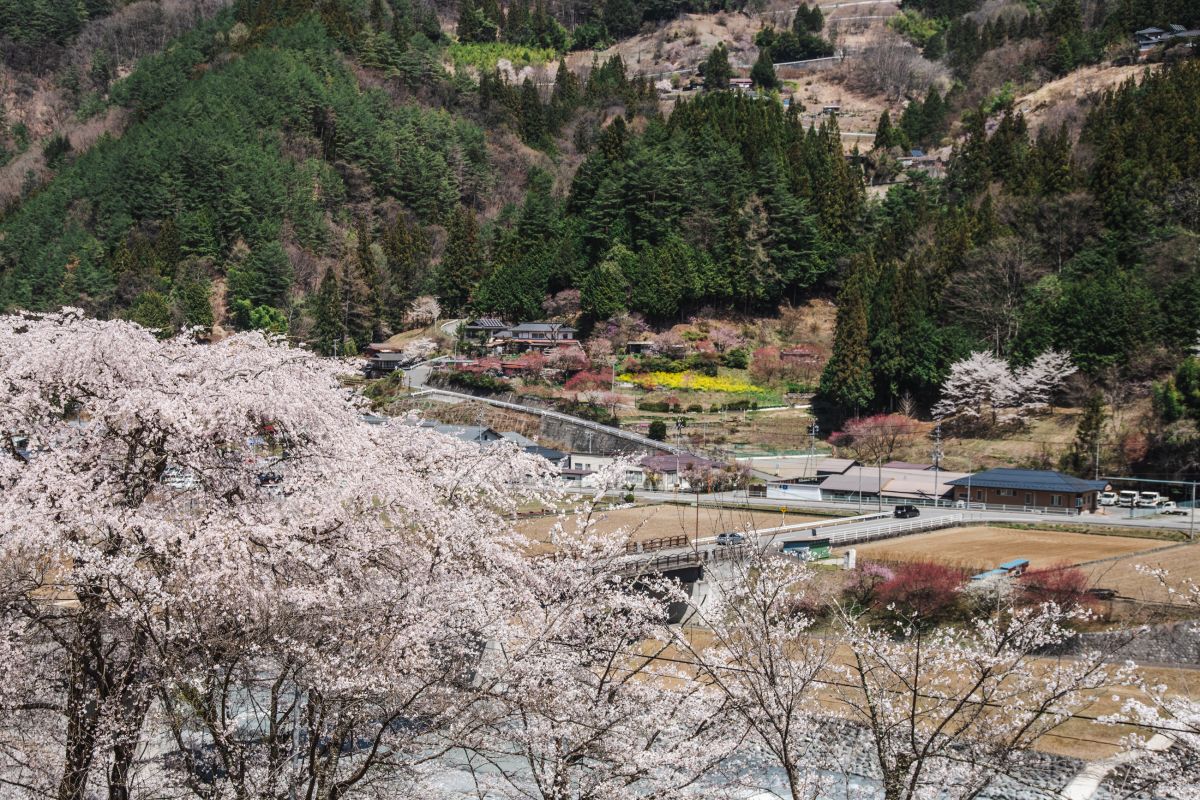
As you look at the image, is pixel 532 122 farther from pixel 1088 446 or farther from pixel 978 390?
pixel 1088 446

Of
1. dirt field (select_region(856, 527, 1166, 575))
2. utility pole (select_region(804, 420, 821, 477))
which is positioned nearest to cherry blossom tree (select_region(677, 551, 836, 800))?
dirt field (select_region(856, 527, 1166, 575))

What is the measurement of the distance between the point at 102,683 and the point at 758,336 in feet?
174

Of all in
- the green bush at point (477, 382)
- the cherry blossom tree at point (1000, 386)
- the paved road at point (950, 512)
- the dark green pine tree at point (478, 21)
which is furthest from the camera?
the dark green pine tree at point (478, 21)

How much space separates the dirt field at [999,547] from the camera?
31.0 meters

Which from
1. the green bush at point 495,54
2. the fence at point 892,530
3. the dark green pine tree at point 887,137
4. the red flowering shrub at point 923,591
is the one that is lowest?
the fence at point 892,530

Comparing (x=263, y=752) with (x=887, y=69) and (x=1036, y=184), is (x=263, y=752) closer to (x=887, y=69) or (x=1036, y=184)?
(x=1036, y=184)

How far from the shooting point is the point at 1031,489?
134 ft

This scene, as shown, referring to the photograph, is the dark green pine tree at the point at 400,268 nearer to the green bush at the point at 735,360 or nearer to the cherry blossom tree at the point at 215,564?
the green bush at the point at 735,360

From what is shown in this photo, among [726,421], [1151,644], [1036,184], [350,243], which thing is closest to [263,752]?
[1151,644]

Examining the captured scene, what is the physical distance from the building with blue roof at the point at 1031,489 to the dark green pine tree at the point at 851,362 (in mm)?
9495

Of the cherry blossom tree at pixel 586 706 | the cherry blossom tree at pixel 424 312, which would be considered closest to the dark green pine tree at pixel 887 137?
the cherry blossom tree at pixel 424 312

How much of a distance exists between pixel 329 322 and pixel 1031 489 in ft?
135

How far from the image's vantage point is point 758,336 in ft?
203

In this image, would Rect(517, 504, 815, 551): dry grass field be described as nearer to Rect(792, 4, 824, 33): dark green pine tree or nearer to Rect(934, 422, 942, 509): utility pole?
Rect(934, 422, 942, 509): utility pole
